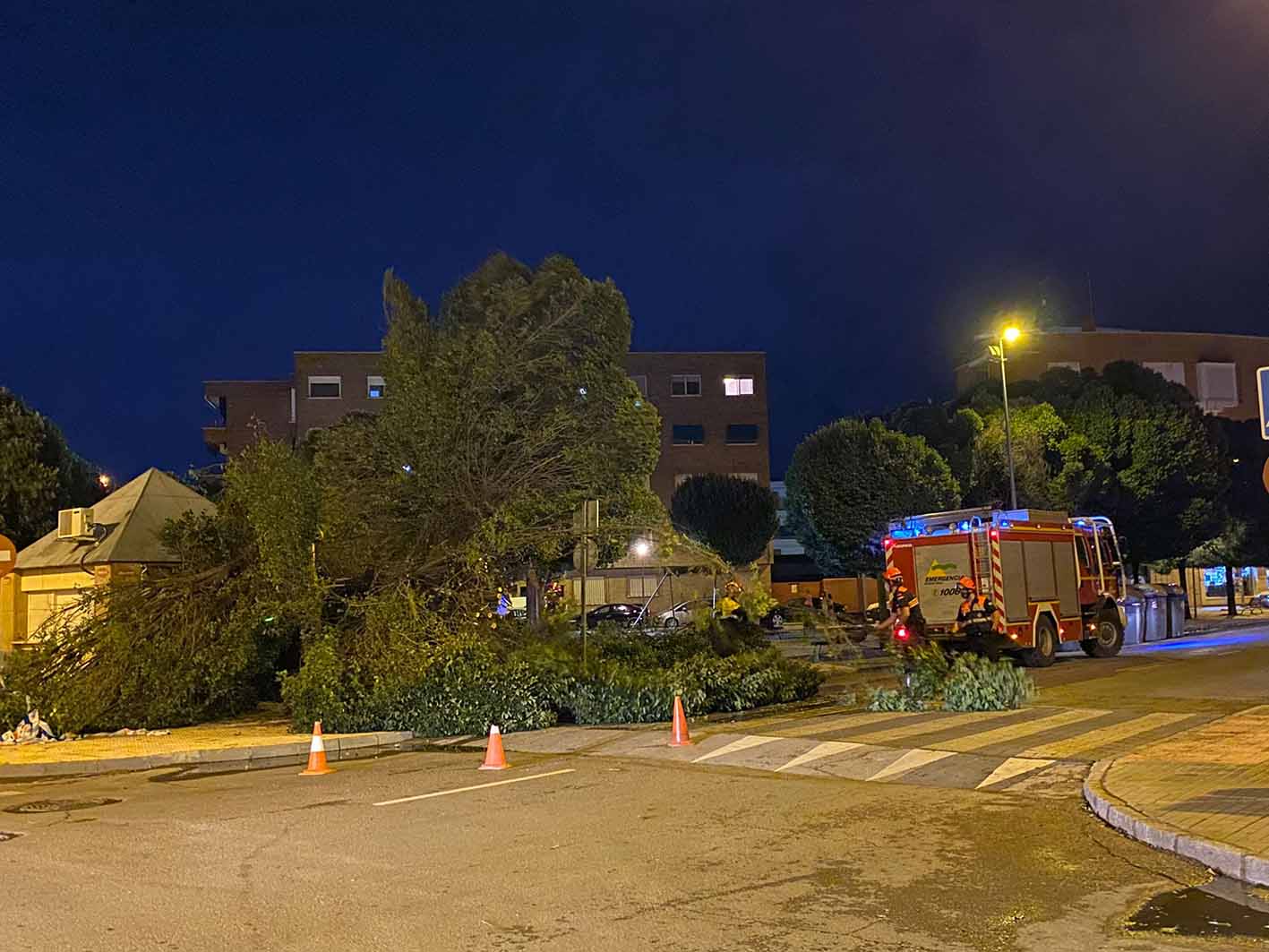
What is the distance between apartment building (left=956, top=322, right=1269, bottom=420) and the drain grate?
60.3 m

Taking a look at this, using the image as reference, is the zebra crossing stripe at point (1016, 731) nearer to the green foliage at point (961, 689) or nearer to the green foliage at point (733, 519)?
the green foliage at point (961, 689)

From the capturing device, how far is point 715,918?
6602 millimetres

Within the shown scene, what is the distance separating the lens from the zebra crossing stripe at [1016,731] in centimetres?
1265

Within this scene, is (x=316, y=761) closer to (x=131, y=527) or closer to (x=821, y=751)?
(x=821, y=751)

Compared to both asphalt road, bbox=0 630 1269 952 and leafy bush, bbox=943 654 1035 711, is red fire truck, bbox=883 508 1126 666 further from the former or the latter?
asphalt road, bbox=0 630 1269 952

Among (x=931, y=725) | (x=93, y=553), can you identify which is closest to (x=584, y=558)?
(x=931, y=725)

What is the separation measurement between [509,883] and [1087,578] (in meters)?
20.0

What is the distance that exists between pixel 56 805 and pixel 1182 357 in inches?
2713

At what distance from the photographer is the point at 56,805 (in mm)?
11102

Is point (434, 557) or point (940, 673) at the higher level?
point (434, 557)

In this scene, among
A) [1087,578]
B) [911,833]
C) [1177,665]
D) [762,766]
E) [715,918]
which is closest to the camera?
[715,918]

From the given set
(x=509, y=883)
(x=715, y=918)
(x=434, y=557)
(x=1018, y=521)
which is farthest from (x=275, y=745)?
(x=1018, y=521)

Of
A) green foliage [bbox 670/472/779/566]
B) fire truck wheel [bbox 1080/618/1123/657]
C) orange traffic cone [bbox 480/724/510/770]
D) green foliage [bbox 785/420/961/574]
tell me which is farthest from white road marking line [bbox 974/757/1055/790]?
green foliage [bbox 670/472/779/566]

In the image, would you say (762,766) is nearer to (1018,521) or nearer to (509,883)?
(509,883)
